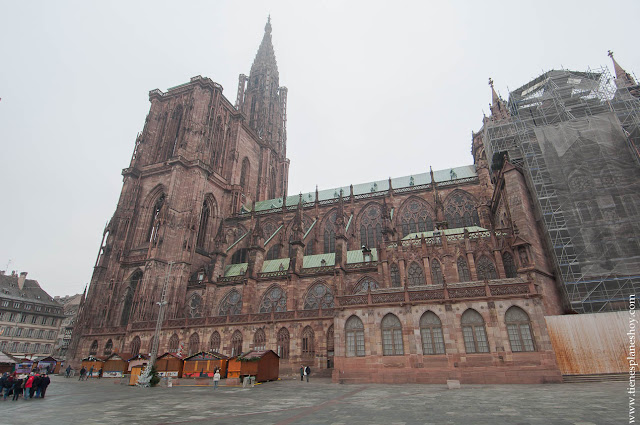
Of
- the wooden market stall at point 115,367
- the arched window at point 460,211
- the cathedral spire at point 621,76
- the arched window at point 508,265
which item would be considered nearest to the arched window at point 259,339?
the wooden market stall at point 115,367

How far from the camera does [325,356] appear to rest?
2733 cm

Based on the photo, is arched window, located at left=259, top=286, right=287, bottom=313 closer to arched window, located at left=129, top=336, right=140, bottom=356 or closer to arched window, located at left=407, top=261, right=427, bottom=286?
arched window, located at left=407, top=261, right=427, bottom=286

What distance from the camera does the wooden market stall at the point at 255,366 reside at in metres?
22.0

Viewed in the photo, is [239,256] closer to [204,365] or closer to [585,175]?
[204,365]

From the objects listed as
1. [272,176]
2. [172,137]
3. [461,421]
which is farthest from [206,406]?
[272,176]

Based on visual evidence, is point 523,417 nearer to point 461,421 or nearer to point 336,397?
point 461,421

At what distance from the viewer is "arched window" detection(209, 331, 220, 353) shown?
30.9m

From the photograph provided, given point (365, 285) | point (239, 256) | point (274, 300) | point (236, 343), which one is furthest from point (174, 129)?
point (365, 285)

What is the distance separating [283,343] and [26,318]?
50465 mm

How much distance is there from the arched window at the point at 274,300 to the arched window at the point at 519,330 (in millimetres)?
19609

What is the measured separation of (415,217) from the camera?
3825cm

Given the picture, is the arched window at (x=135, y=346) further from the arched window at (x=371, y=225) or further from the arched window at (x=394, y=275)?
the arched window at (x=394, y=275)

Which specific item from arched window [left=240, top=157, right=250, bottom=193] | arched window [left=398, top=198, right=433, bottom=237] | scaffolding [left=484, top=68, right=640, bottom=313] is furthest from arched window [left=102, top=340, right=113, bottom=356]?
scaffolding [left=484, top=68, right=640, bottom=313]

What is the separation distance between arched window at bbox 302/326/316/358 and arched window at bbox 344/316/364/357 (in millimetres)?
7206
